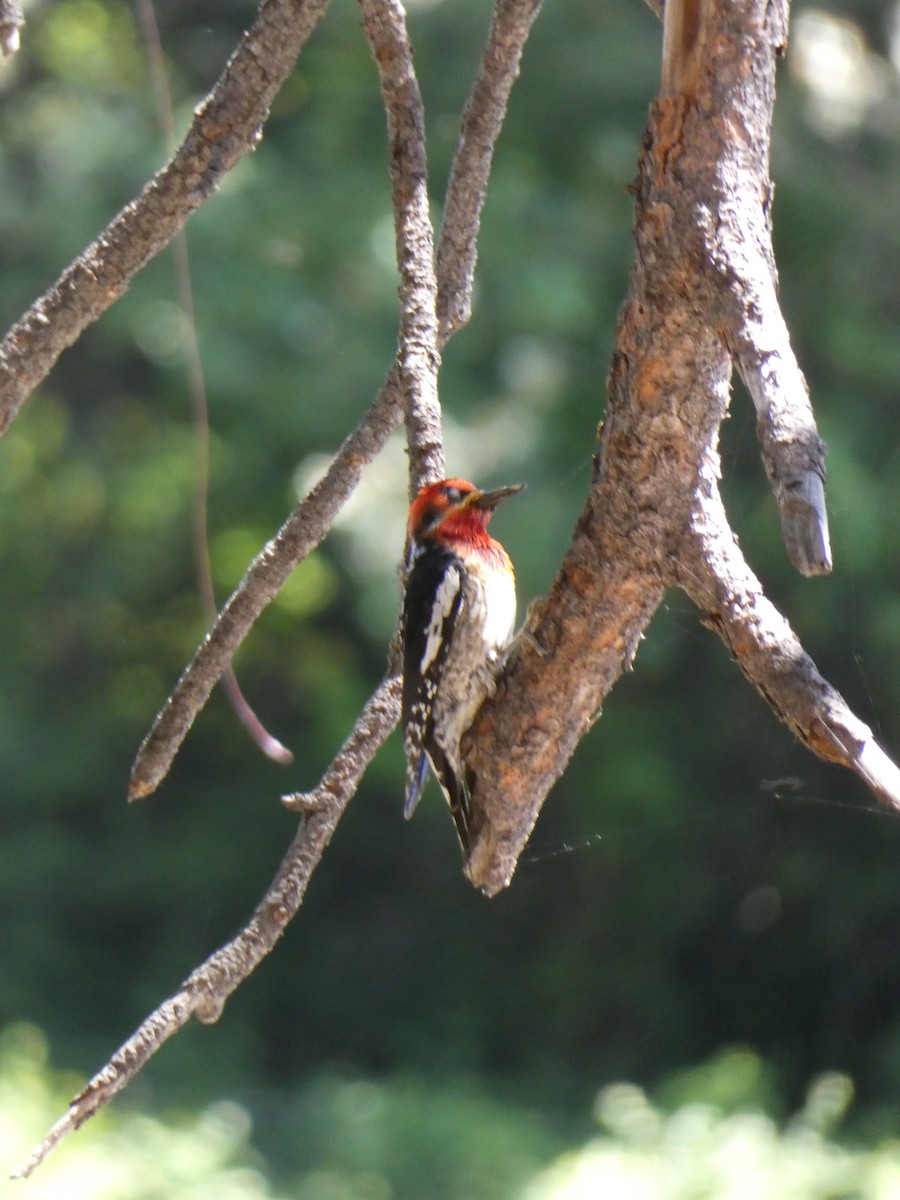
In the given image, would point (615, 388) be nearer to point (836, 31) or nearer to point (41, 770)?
point (836, 31)

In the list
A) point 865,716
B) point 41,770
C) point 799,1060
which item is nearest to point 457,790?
point 865,716

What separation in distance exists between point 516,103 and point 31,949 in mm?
5380

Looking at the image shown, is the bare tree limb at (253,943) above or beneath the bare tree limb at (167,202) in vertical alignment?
beneath

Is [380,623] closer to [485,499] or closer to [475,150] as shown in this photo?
[485,499]

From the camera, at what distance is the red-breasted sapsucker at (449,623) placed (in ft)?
9.04

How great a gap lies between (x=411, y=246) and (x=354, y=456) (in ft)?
1.19

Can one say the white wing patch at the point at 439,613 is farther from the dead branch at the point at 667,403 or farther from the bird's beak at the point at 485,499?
the dead branch at the point at 667,403

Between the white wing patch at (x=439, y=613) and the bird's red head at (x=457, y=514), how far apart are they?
122 mm

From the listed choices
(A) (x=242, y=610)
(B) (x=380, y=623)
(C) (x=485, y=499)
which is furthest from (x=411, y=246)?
(B) (x=380, y=623)

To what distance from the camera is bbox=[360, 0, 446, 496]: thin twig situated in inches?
92.6

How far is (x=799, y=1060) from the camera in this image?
690cm

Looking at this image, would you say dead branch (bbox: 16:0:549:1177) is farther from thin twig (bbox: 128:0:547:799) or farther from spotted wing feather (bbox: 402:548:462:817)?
spotted wing feather (bbox: 402:548:462:817)

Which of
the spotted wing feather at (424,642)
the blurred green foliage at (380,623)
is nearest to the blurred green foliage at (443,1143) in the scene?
the blurred green foliage at (380,623)

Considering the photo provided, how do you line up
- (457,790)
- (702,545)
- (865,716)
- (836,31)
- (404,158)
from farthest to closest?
(836,31) → (865,716) → (457,790) → (404,158) → (702,545)
